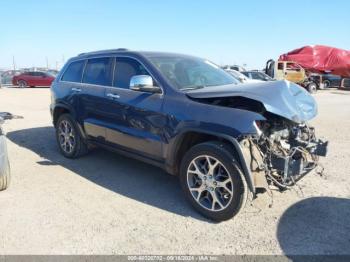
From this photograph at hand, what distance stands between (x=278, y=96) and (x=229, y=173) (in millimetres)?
1023

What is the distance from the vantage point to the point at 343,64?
27.9 meters

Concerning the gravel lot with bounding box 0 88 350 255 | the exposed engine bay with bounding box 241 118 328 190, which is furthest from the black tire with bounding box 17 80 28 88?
the exposed engine bay with bounding box 241 118 328 190

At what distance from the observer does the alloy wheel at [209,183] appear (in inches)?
147

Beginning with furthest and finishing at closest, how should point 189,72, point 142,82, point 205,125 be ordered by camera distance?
point 189,72, point 142,82, point 205,125

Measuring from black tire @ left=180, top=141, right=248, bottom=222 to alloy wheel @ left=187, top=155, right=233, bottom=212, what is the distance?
0.03 meters

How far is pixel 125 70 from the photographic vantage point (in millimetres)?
4949

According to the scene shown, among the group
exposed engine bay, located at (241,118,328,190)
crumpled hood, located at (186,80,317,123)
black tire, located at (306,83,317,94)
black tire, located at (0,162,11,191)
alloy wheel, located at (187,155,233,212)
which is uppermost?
crumpled hood, located at (186,80,317,123)

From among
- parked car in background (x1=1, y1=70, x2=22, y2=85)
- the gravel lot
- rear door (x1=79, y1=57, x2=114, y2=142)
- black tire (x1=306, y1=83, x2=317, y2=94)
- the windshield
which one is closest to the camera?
the gravel lot

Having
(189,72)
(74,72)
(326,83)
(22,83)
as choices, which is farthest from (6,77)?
(189,72)

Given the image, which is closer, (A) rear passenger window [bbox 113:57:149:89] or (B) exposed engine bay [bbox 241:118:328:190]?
(B) exposed engine bay [bbox 241:118:328:190]

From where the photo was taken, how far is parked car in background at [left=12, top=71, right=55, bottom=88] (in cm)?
2916

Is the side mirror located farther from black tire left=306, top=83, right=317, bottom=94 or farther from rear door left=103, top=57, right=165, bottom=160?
black tire left=306, top=83, right=317, bottom=94

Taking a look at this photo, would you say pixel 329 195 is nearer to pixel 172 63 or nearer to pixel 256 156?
pixel 256 156

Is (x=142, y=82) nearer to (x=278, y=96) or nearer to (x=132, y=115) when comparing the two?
(x=132, y=115)
